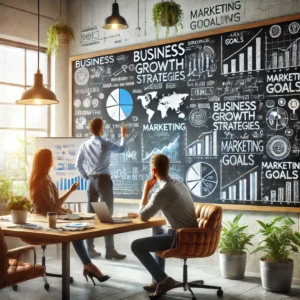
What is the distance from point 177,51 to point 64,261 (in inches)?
130

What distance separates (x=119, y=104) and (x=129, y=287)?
2.71 meters

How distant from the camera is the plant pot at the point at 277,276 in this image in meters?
5.36

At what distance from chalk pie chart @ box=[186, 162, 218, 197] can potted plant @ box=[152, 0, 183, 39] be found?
1634 millimetres

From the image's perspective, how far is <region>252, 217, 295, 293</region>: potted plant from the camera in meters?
5.38

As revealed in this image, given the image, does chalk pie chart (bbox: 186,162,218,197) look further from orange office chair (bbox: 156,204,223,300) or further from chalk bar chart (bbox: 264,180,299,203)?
orange office chair (bbox: 156,204,223,300)

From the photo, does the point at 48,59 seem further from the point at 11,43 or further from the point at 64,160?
the point at 64,160

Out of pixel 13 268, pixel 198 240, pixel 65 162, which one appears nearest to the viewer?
pixel 13 268

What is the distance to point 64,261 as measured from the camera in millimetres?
4434

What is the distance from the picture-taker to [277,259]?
18.0ft

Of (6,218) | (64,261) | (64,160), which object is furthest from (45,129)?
(64,261)

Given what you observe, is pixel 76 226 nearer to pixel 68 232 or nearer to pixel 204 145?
pixel 68 232

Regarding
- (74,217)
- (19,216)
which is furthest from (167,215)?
(19,216)

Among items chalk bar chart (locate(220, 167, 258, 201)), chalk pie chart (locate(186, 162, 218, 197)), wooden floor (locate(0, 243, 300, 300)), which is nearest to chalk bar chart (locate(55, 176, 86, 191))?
wooden floor (locate(0, 243, 300, 300))

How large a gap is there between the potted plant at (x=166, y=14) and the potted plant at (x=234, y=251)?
2.39 m
